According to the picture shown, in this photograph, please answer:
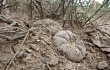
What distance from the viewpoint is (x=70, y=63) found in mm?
2648

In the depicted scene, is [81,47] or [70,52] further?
[81,47]

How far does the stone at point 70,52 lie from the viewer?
8.90ft

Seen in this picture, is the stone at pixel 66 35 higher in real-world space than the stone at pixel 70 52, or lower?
higher

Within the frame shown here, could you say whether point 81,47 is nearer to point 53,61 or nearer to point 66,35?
point 66,35

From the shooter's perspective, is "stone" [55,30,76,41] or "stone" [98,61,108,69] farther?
"stone" [55,30,76,41]

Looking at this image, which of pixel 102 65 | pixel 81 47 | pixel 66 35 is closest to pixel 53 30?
pixel 66 35

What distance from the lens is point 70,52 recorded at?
2.72 meters

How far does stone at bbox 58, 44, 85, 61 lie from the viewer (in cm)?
271

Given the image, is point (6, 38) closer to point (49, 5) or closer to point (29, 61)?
point (29, 61)

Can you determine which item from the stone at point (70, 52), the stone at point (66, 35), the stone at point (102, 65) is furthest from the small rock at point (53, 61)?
the stone at point (102, 65)

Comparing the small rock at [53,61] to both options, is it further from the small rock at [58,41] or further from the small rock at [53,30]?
the small rock at [53,30]

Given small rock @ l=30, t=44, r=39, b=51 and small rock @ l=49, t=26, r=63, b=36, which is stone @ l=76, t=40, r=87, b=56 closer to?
small rock @ l=49, t=26, r=63, b=36

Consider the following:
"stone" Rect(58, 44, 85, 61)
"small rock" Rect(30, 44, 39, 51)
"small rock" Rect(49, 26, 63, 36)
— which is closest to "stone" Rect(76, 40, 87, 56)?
"stone" Rect(58, 44, 85, 61)

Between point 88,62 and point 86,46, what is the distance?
0.33m
